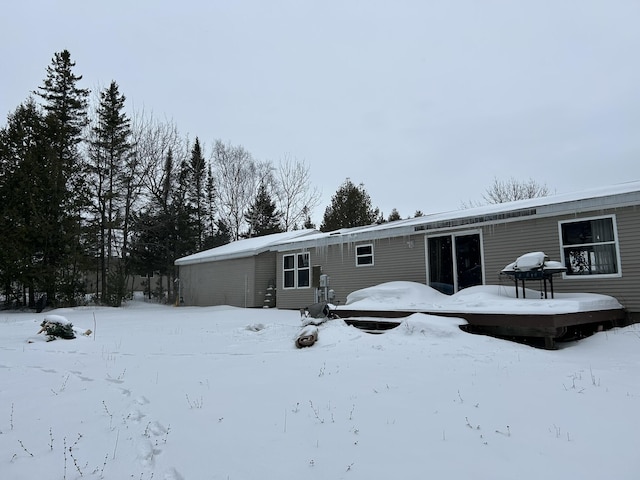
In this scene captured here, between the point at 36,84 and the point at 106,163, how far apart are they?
17.7 feet

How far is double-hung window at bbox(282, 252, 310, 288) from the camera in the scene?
1519 centimetres

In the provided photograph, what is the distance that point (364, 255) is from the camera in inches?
518

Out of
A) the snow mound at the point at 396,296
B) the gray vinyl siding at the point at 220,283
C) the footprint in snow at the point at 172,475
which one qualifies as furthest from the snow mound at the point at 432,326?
the gray vinyl siding at the point at 220,283

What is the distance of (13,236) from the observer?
53.0ft

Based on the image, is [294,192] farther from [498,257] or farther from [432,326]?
[432,326]

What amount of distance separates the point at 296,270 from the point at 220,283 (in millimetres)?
5363

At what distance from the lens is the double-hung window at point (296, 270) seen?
15.2 m

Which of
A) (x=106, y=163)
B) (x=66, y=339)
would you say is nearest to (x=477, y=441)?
(x=66, y=339)

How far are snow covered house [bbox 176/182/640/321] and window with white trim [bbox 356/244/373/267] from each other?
3 centimetres

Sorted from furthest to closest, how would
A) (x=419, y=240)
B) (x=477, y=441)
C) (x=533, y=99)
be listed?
(x=533, y=99), (x=419, y=240), (x=477, y=441)

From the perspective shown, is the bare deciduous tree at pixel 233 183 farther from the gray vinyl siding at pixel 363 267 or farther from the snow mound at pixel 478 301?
the snow mound at pixel 478 301

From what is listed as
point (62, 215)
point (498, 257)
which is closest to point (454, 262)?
point (498, 257)

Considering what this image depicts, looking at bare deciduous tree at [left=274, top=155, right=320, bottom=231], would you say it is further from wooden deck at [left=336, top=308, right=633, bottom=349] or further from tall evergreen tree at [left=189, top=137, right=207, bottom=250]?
wooden deck at [left=336, top=308, right=633, bottom=349]

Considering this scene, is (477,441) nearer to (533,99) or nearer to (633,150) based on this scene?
(533,99)
